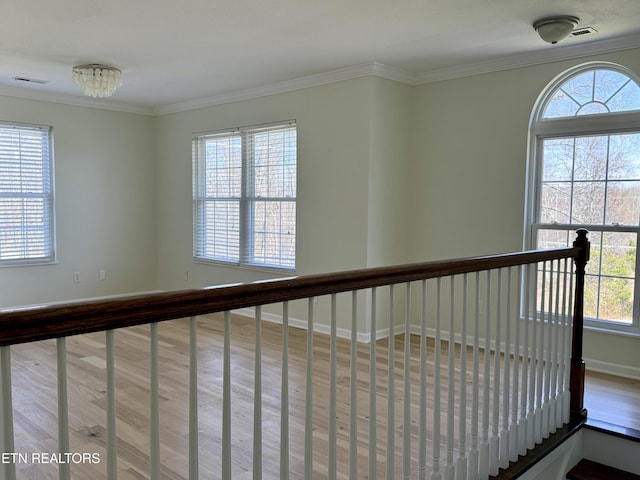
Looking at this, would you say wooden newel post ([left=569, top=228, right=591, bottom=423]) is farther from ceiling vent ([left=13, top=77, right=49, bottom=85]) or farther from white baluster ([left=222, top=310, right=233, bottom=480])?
ceiling vent ([left=13, top=77, right=49, bottom=85])

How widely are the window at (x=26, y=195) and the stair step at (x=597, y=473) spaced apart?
5.37 meters

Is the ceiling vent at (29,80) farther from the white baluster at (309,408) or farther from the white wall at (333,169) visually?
the white baluster at (309,408)

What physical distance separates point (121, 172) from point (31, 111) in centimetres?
114

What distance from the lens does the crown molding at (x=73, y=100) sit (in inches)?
212

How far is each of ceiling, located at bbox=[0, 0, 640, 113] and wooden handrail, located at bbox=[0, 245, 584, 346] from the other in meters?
2.01

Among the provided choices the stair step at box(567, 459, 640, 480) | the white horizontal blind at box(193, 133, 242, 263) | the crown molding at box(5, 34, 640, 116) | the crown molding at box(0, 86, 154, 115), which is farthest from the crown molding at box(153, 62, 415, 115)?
the stair step at box(567, 459, 640, 480)

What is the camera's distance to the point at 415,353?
4027mm

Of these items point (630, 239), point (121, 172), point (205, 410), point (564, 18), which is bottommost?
point (205, 410)

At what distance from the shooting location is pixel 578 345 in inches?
117

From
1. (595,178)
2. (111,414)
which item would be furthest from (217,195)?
(111,414)

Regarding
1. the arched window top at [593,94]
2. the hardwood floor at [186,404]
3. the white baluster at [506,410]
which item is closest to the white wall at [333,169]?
the hardwood floor at [186,404]

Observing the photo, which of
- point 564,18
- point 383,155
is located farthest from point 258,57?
point 564,18

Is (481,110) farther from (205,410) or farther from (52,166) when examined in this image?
(52,166)

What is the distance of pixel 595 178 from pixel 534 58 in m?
1.02
